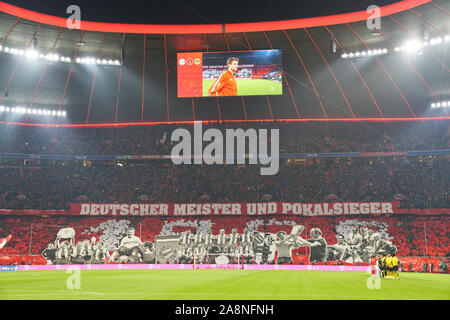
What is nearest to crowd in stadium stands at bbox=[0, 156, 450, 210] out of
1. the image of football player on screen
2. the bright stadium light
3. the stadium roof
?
the stadium roof

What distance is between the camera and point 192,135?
45.0 m

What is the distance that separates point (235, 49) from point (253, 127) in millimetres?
9994

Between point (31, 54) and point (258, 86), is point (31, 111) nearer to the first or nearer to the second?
point (31, 54)

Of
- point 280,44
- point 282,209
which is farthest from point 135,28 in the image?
point 282,209

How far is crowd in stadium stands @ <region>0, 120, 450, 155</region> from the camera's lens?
42.8 metres

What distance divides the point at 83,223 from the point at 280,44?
22856 millimetres

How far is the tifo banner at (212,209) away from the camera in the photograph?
38.4 meters

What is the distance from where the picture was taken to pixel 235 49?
36344mm

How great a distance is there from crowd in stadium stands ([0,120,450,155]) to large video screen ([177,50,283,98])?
1095cm

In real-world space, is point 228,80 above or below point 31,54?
below

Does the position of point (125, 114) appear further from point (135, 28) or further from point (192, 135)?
point (135, 28)

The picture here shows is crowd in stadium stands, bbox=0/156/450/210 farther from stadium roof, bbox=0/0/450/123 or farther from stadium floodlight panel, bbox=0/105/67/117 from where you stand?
stadium floodlight panel, bbox=0/105/67/117

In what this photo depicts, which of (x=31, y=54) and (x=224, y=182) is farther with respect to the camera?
(x=224, y=182)

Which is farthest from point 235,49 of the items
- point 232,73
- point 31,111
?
point 31,111
